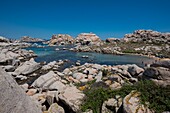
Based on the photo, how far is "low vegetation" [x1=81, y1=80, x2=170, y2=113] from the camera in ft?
30.1

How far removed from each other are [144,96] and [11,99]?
7388 mm

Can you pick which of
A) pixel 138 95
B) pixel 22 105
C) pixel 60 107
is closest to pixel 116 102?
pixel 138 95

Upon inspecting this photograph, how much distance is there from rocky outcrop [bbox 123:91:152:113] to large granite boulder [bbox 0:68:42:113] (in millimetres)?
5122

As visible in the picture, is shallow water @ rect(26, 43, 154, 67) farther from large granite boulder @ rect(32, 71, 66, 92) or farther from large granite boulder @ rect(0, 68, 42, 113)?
large granite boulder @ rect(0, 68, 42, 113)

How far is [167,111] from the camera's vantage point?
8.66 m

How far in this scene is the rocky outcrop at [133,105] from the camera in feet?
29.4

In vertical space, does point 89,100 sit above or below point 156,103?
below

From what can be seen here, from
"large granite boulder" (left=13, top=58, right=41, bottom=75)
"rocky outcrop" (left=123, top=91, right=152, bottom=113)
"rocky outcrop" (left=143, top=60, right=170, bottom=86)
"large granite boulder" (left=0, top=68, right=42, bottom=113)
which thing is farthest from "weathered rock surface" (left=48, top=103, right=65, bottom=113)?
"large granite boulder" (left=13, top=58, right=41, bottom=75)

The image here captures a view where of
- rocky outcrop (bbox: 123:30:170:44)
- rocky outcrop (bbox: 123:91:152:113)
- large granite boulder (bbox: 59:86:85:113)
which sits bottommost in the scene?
large granite boulder (bbox: 59:86:85:113)

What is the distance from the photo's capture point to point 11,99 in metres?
6.53

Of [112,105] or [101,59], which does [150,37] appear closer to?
[101,59]

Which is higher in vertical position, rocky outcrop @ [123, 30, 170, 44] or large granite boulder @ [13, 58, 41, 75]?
rocky outcrop @ [123, 30, 170, 44]

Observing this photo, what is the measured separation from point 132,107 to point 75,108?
12.5ft

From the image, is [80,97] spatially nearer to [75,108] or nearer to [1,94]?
[75,108]
